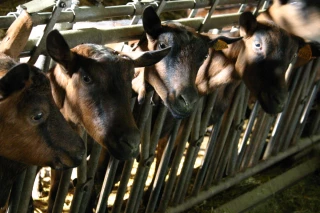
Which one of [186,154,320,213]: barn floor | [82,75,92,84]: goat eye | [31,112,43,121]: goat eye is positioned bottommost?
[186,154,320,213]: barn floor

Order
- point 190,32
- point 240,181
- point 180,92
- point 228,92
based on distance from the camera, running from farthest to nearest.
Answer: point 240,181 < point 228,92 < point 190,32 < point 180,92

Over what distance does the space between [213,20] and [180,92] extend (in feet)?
3.70

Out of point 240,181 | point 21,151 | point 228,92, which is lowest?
point 240,181

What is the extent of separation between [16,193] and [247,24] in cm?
254

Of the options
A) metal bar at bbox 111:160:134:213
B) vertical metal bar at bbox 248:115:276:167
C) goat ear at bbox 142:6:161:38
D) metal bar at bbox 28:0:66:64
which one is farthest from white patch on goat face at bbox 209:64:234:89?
metal bar at bbox 28:0:66:64

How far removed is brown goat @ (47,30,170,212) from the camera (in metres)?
3.02

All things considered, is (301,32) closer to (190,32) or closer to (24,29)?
(190,32)

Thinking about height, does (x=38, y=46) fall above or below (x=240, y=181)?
above

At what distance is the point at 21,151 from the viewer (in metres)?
2.78

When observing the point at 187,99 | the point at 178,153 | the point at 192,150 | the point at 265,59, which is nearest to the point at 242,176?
the point at 192,150

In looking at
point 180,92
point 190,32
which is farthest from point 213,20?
point 180,92

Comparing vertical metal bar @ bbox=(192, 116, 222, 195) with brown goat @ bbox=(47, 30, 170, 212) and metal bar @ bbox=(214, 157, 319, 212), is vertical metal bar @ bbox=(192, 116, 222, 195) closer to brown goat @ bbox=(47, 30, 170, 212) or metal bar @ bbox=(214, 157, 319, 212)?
metal bar @ bbox=(214, 157, 319, 212)

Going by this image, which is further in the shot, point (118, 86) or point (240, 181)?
point (240, 181)

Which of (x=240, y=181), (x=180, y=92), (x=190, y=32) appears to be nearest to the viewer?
(x=180, y=92)
